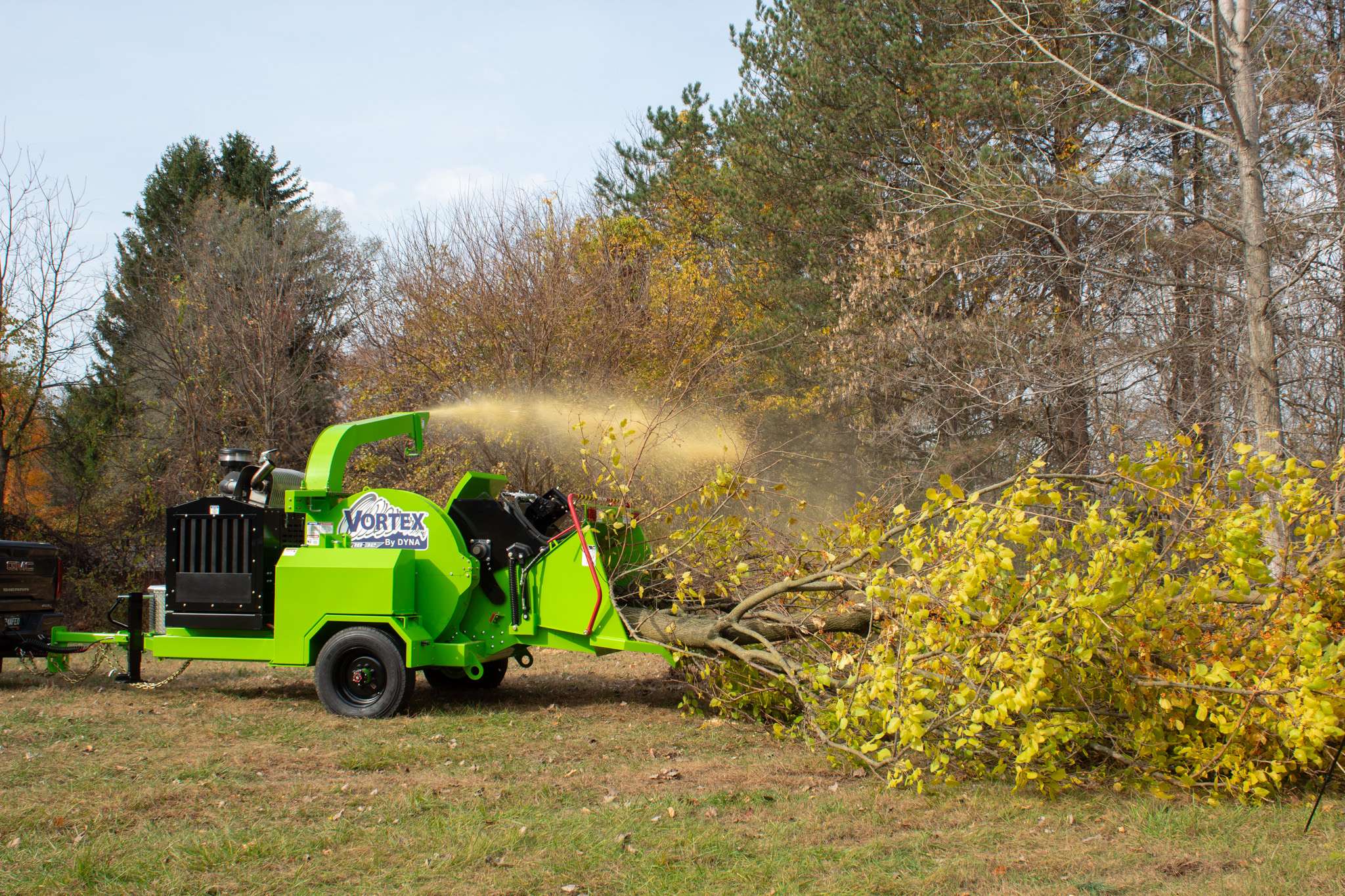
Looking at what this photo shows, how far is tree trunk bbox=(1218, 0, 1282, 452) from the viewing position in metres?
9.59

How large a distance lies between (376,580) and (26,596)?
427cm

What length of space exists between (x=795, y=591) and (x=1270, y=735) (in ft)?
9.92

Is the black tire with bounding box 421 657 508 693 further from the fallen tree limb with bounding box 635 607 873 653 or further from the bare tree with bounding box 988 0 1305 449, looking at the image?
the bare tree with bounding box 988 0 1305 449

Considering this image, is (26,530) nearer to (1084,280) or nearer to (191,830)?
(191,830)

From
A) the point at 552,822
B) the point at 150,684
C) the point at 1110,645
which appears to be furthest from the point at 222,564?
the point at 1110,645

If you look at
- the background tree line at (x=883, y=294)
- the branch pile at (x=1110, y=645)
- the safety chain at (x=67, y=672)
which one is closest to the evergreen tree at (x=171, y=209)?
the background tree line at (x=883, y=294)

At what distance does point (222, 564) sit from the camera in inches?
339

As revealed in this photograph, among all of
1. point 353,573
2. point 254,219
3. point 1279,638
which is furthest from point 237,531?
point 254,219

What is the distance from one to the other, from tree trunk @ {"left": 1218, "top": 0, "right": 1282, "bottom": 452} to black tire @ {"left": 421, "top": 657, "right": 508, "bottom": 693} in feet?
23.2

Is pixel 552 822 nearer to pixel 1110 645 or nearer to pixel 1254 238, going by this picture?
pixel 1110 645

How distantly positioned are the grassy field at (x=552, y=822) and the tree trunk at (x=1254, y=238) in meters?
4.96

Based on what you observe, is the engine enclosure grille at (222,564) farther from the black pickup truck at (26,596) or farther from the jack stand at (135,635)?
the black pickup truck at (26,596)

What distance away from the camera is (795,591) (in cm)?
755

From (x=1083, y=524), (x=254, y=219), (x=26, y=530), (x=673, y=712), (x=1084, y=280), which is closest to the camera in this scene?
(x=1083, y=524)
